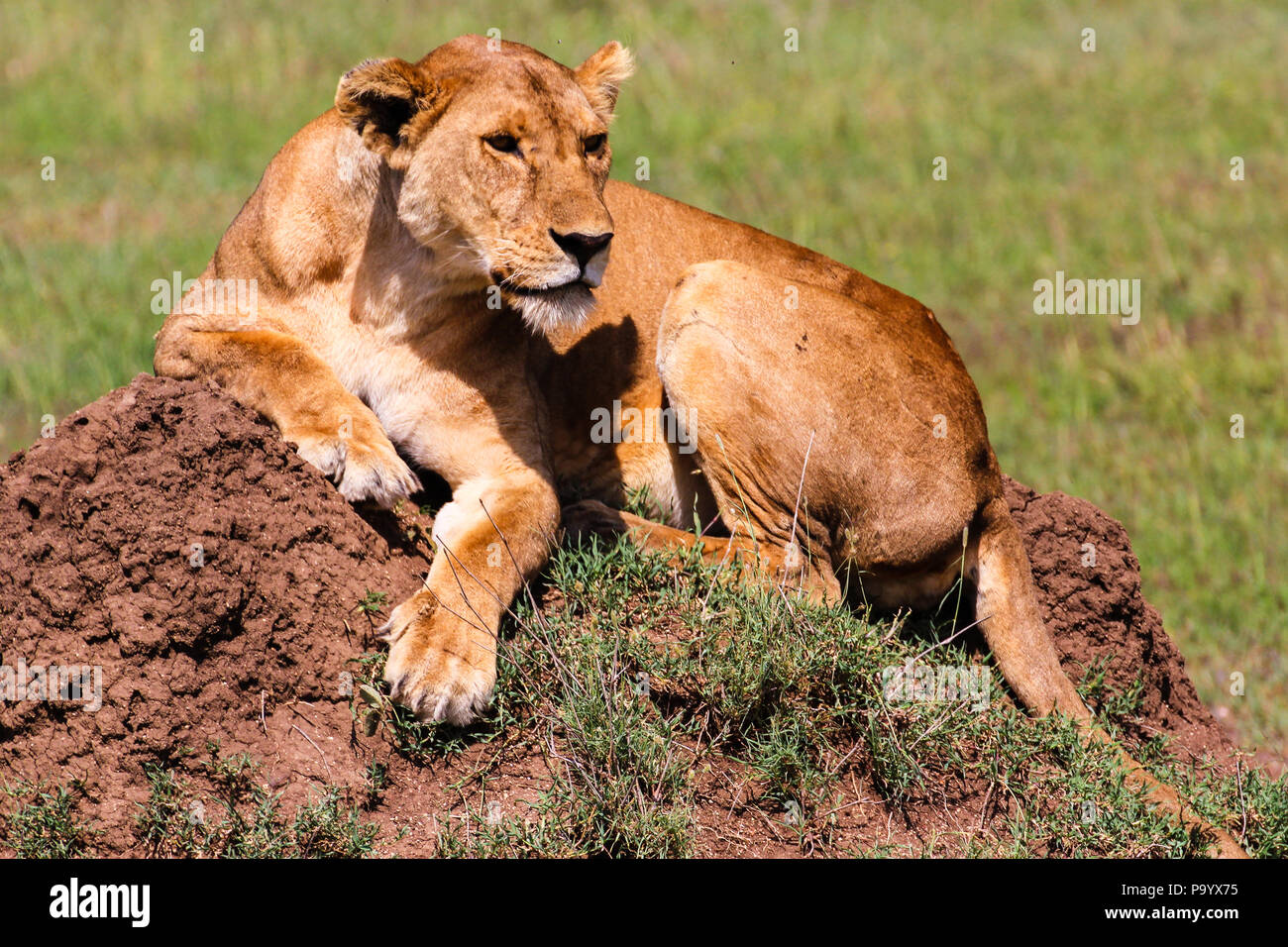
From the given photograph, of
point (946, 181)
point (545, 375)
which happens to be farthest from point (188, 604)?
point (946, 181)

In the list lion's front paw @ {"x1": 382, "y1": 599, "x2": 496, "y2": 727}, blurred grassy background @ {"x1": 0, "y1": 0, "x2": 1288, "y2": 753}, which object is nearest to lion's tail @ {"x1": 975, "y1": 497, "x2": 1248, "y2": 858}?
lion's front paw @ {"x1": 382, "y1": 599, "x2": 496, "y2": 727}

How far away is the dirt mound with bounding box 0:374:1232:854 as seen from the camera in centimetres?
365

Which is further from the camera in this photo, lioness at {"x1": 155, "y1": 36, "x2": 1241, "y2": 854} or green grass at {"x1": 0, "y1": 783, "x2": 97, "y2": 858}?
lioness at {"x1": 155, "y1": 36, "x2": 1241, "y2": 854}

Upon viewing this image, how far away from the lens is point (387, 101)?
4.20m

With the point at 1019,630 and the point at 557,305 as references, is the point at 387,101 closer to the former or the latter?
the point at 557,305

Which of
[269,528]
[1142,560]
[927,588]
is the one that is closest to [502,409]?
[269,528]

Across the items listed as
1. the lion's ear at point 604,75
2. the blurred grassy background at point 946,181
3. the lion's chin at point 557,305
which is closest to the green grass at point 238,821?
the lion's chin at point 557,305

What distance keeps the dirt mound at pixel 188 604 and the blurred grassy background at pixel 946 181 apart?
2.82 meters

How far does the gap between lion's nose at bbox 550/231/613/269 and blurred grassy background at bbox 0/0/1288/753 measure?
3375 millimetres

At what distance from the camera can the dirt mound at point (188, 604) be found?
3.65 meters

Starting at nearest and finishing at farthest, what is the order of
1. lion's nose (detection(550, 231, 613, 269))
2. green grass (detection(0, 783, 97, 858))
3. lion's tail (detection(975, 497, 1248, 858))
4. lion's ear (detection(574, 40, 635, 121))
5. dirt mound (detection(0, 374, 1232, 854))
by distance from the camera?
green grass (detection(0, 783, 97, 858)) → dirt mound (detection(0, 374, 1232, 854)) → lion's nose (detection(550, 231, 613, 269)) → lion's tail (detection(975, 497, 1248, 858)) → lion's ear (detection(574, 40, 635, 121))

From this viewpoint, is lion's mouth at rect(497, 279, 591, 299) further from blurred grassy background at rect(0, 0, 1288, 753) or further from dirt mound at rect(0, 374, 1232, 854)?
blurred grassy background at rect(0, 0, 1288, 753)

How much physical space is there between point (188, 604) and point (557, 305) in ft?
4.22
